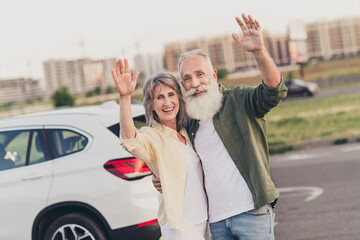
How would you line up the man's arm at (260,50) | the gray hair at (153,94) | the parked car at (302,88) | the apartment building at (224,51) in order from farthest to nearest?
1. the apartment building at (224,51)
2. the parked car at (302,88)
3. the gray hair at (153,94)
4. the man's arm at (260,50)

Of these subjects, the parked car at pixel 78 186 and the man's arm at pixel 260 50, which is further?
the parked car at pixel 78 186

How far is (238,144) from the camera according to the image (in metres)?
2.70

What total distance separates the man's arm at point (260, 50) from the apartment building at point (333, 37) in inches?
7227

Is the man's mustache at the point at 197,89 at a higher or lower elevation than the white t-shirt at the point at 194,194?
higher

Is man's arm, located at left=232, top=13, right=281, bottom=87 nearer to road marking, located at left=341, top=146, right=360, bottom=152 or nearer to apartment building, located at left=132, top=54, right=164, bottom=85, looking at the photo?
road marking, located at left=341, top=146, right=360, bottom=152

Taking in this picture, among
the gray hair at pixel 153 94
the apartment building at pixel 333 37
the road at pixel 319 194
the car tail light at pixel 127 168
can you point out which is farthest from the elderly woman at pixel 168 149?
the apartment building at pixel 333 37

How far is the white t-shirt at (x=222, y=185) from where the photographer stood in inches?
106

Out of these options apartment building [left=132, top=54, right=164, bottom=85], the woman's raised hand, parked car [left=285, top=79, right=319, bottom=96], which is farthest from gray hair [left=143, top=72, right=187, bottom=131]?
parked car [left=285, top=79, right=319, bottom=96]

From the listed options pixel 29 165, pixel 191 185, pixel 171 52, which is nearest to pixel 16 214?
pixel 29 165

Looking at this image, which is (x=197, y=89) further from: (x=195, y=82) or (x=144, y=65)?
(x=144, y=65)

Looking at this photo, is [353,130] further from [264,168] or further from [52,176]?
[264,168]

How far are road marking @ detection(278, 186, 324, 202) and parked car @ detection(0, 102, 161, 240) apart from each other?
364cm

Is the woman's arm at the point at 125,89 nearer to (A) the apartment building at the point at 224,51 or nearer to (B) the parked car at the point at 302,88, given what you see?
(B) the parked car at the point at 302,88

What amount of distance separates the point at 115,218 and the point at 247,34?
230 cm
